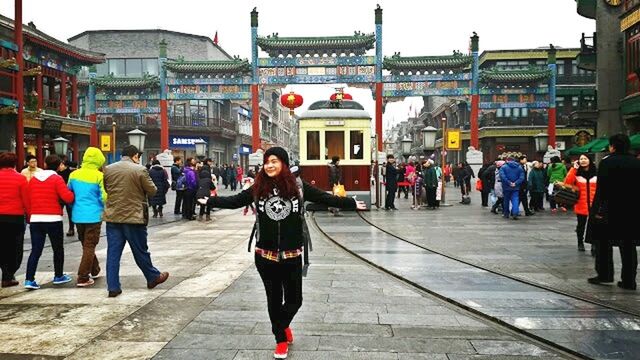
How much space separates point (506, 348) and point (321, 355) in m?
1.47

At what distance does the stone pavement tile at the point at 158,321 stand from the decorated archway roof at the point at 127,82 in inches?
1250

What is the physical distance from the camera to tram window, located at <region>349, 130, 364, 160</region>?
17531 mm

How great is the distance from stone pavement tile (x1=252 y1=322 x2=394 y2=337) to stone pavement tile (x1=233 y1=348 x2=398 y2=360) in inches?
18.0

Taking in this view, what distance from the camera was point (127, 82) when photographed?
35562mm

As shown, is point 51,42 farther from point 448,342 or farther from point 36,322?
point 448,342

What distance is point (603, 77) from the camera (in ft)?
75.5

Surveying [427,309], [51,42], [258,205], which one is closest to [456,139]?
[427,309]

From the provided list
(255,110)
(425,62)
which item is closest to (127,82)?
(255,110)

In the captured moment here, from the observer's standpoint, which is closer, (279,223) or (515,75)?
(279,223)

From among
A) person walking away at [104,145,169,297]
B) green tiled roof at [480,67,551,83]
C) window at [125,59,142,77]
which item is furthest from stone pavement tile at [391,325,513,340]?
window at [125,59,142,77]

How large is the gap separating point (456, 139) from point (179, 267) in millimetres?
15045

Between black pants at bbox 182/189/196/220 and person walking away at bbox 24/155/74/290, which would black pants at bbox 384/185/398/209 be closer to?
black pants at bbox 182/189/196/220

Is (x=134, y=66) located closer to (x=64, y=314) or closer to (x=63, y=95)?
(x=63, y=95)

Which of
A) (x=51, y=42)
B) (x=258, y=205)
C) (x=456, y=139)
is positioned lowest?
(x=258, y=205)
